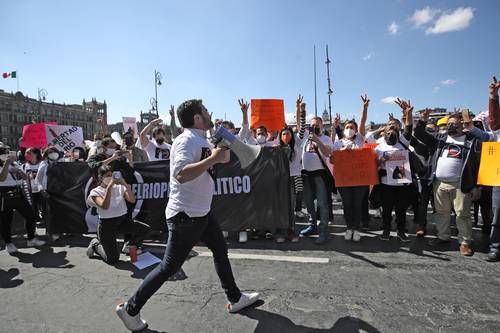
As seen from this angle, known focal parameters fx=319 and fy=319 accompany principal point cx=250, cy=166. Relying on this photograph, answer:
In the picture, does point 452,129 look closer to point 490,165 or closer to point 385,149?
point 490,165

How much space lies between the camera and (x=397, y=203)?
5289 millimetres

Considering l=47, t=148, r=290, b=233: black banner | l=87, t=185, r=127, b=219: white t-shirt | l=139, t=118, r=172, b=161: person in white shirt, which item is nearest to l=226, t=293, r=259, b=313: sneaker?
l=47, t=148, r=290, b=233: black banner

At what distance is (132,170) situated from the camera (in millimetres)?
5855

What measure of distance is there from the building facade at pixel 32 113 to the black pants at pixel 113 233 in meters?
86.2

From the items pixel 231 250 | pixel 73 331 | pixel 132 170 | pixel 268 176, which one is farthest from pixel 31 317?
pixel 268 176

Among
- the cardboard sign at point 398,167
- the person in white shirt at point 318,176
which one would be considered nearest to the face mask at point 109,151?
the person in white shirt at point 318,176

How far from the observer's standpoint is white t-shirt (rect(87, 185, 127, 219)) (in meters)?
4.74

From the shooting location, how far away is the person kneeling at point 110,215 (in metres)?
4.63

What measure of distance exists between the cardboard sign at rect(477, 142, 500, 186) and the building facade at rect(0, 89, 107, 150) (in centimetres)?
8880

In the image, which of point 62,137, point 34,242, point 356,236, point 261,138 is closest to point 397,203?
point 356,236

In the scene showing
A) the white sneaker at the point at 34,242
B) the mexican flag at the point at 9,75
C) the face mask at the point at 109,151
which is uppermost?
the mexican flag at the point at 9,75

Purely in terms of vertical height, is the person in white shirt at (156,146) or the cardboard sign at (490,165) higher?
the person in white shirt at (156,146)

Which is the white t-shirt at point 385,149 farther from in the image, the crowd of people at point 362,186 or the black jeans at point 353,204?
the black jeans at point 353,204

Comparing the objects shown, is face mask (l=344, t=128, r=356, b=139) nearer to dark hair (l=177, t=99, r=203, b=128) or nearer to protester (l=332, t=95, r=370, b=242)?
protester (l=332, t=95, r=370, b=242)
